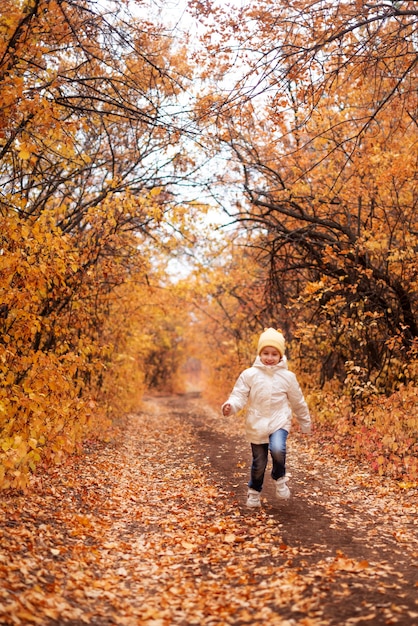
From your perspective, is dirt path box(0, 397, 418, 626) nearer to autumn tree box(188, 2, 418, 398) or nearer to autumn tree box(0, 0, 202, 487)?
autumn tree box(0, 0, 202, 487)

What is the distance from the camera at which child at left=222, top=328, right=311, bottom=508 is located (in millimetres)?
5926

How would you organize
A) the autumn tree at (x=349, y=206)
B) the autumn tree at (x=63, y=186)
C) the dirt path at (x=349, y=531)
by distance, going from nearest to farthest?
the dirt path at (x=349, y=531) < the autumn tree at (x=63, y=186) < the autumn tree at (x=349, y=206)

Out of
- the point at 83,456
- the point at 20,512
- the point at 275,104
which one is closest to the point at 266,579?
the point at 20,512

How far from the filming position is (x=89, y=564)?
14.9 feet

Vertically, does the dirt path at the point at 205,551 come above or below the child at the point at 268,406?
below

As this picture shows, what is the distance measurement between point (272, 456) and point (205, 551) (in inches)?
55.1

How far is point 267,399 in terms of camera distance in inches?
237

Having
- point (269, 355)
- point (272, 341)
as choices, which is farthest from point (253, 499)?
point (272, 341)

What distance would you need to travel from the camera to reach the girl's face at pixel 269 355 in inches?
239

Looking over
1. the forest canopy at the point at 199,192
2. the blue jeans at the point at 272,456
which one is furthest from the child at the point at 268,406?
the forest canopy at the point at 199,192

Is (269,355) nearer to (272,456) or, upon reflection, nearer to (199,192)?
(272,456)

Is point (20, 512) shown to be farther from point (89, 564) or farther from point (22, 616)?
point (22, 616)

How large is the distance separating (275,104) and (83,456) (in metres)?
6.18

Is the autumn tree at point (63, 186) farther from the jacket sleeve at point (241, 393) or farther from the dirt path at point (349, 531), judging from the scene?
the dirt path at point (349, 531)
